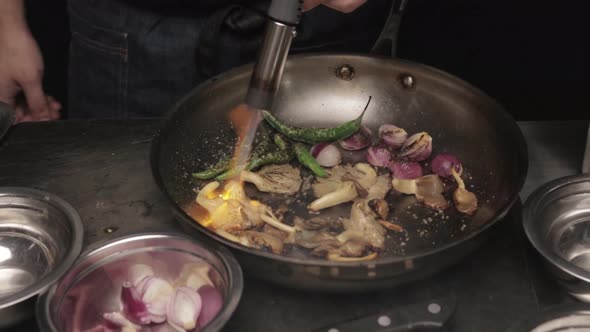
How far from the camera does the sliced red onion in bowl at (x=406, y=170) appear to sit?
144 cm

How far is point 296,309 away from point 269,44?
470mm

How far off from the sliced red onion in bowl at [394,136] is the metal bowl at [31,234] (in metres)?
0.69

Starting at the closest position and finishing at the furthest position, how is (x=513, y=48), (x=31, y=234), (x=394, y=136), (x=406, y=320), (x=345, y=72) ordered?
1. (x=406, y=320)
2. (x=31, y=234)
3. (x=394, y=136)
4. (x=345, y=72)
5. (x=513, y=48)

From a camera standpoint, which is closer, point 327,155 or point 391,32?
point 327,155

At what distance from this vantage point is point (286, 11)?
1.13 metres

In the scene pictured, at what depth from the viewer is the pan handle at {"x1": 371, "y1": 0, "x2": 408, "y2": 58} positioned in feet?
5.31

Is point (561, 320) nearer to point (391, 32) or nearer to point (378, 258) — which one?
point (378, 258)

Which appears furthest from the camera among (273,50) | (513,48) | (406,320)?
(513,48)

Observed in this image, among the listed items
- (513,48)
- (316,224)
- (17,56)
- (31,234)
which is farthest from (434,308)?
(513,48)

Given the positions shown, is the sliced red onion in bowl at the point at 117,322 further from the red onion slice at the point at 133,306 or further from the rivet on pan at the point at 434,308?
the rivet on pan at the point at 434,308

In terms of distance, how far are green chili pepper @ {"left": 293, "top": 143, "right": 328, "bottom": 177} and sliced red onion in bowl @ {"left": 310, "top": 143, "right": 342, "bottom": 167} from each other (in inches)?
0.6

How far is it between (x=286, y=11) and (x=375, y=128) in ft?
1.81

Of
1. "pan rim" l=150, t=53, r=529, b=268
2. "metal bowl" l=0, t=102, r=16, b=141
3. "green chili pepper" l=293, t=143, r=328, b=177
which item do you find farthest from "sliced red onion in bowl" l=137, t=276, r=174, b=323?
"metal bowl" l=0, t=102, r=16, b=141

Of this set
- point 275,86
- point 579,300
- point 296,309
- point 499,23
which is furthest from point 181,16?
point 499,23
